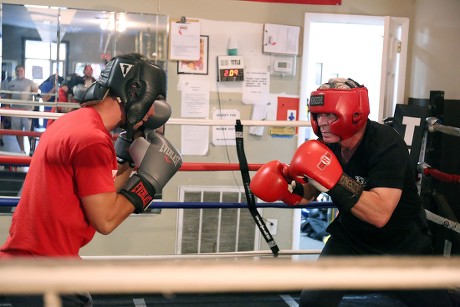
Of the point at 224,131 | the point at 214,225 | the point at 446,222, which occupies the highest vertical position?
the point at 224,131

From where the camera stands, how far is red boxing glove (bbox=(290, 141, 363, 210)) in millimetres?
1698

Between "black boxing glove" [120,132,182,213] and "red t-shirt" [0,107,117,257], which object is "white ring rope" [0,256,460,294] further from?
"black boxing glove" [120,132,182,213]

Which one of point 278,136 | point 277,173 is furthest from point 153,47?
point 277,173

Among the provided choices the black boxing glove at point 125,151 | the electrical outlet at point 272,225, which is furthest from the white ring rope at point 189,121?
the electrical outlet at point 272,225

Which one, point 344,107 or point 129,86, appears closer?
point 129,86

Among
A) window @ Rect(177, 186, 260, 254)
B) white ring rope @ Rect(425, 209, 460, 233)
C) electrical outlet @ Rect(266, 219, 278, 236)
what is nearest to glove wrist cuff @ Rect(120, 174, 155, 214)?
white ring rope @ Rect(425, 209, 460, 233)

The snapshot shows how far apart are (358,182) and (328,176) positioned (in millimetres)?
149

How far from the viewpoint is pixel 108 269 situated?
48 cm

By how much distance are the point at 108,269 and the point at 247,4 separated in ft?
11.5

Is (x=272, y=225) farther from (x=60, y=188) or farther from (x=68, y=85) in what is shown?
(x=60, y=188)

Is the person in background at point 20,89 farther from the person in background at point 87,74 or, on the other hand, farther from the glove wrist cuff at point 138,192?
the glove wrist cuff at point 138,192

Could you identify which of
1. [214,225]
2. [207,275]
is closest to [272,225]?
[214,225]

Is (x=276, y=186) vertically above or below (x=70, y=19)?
below

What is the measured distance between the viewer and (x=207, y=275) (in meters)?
0.49
